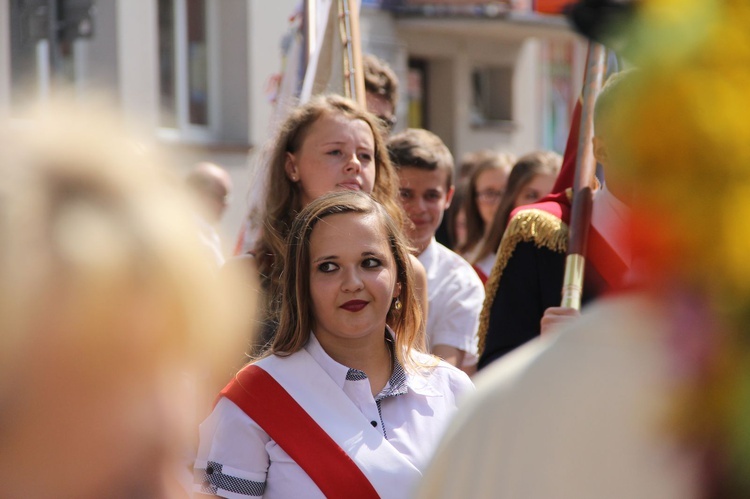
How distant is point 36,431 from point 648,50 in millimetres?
647

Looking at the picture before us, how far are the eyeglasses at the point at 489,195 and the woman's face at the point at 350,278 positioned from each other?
333 cm

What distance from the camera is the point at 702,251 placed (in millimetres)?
893

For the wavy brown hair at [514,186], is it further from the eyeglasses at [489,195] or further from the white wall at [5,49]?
the white wall at [5,49]

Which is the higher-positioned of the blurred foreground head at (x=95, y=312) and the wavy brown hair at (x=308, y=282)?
the blurred foreground head at (x=95, y=312)

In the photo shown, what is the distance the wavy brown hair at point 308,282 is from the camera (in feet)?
9.12

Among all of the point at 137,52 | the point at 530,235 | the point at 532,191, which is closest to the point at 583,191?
the point at 530,235

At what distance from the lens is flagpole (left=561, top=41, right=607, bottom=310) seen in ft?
10.2

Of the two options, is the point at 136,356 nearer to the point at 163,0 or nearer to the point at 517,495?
the point at 517,495

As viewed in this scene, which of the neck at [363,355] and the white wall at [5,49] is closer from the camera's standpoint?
the neck at [363,355]

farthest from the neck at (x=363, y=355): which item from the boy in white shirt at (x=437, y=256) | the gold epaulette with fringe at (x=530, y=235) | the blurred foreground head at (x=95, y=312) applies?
the blurred foreground head at (x=95, y=312)

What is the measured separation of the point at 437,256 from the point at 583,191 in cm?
95

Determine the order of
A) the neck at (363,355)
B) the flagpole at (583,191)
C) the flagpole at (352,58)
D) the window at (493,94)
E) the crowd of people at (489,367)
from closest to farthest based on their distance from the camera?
the crowd of people at (489,367), the neck at (363,355), the flagpole at (583,191), the flagpole at (352,58), the window at (493,94)

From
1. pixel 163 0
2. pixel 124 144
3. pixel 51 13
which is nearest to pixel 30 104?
pixel 124 144

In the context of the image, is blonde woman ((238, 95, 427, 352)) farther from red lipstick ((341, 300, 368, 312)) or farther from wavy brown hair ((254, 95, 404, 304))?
red lipstick ((341, 300, 368, 312))
